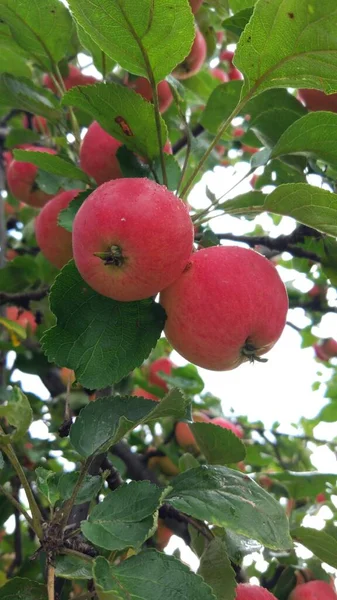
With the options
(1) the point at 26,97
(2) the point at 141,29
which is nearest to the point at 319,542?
(2) the point at 141,29

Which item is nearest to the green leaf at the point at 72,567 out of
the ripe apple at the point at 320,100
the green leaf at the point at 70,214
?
the green leaf at the point at 70,214

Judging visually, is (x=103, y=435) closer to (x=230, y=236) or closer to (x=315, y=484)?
(x=230, y=236)

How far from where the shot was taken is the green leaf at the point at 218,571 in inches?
38.9

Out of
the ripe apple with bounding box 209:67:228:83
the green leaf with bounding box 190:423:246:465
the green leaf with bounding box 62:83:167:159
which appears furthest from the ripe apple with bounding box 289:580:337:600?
the ripe apple with bounding box 209:67:228:83

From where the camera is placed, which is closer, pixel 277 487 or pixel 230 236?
pixel 230 236

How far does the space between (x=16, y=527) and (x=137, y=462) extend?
0.41 metres

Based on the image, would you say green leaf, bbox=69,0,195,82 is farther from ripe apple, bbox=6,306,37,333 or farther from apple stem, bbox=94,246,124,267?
ripe apple, bbox=6,306,37,333

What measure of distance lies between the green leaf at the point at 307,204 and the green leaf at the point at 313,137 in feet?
0.49

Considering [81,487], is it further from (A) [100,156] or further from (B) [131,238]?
(A) [100,156]

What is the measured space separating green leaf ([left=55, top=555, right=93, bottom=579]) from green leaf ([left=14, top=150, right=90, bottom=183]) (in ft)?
2.22

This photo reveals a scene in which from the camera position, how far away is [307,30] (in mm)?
938

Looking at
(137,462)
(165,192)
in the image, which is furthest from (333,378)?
(165,192)

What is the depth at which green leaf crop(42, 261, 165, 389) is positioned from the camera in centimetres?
106

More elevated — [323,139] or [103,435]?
[323,139]
